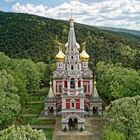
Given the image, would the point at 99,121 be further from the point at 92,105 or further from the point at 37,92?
the point at 37,92

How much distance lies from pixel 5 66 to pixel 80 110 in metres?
20.0

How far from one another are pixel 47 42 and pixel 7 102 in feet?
191

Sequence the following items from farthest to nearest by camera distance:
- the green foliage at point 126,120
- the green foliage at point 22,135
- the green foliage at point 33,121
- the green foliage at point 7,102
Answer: the green foliage at point 33,121
the green foliage at point 7,102
the green foliage at point 126,120
the green foliage at point 22,135

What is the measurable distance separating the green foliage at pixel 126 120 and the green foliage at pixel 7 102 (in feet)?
38.6

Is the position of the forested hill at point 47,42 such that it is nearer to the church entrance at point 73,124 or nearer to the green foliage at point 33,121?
the green foliage at point 33,121

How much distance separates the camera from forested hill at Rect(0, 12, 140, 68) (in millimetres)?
92188

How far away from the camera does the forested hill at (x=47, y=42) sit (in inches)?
3629

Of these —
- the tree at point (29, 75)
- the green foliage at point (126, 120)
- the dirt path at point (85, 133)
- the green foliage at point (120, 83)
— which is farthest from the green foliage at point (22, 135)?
the tree at point (29, 75)

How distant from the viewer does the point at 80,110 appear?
→ 1715 inches

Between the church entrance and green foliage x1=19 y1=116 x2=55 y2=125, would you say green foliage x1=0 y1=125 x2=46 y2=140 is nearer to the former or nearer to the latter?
the church entrance

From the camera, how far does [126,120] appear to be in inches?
1237

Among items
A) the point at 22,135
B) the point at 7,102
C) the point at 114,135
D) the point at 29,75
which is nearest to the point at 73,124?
the point at 7,102

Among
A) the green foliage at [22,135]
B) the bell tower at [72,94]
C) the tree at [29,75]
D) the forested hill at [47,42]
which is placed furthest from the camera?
the forested hill at [47,42]

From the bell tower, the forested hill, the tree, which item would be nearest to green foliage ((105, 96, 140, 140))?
the bell tower
